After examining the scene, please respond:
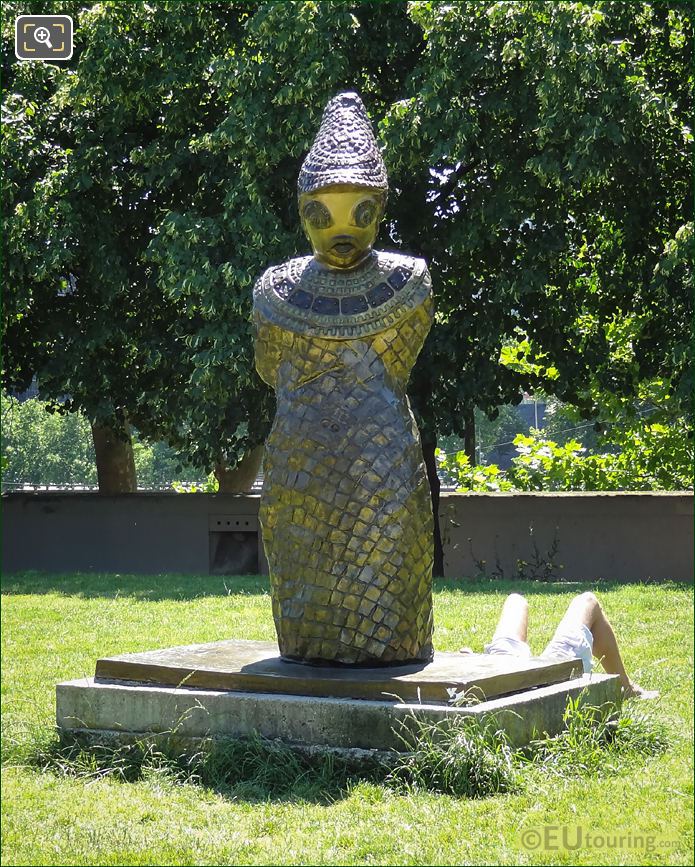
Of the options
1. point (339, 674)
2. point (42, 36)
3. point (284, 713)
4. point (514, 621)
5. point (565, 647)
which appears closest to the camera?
point (284, 713)

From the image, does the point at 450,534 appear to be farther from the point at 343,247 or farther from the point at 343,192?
the point at 343,192

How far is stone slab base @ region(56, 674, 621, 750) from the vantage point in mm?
5922

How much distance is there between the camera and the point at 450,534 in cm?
1731

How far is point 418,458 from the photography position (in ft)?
22.0

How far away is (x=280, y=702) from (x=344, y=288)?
84.6 inches

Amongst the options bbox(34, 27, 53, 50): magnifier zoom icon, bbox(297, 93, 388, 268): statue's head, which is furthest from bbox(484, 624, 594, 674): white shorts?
bbox(34, 27, 53, 50): magnifier zoom icon

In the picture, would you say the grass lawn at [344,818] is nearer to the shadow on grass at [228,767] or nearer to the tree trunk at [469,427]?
the shadow on grass at [228,767]

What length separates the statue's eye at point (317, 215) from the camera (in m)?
6.77

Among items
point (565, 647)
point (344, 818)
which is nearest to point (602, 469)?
point (565, 647)

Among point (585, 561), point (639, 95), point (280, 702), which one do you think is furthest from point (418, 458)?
point (585, 561)

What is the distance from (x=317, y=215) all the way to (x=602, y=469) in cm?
1317

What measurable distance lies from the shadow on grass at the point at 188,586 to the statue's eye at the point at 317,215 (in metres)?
7.15

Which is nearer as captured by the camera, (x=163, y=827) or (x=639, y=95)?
(x=163, y=827)

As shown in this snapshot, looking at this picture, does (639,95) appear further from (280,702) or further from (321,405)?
(280,702)
